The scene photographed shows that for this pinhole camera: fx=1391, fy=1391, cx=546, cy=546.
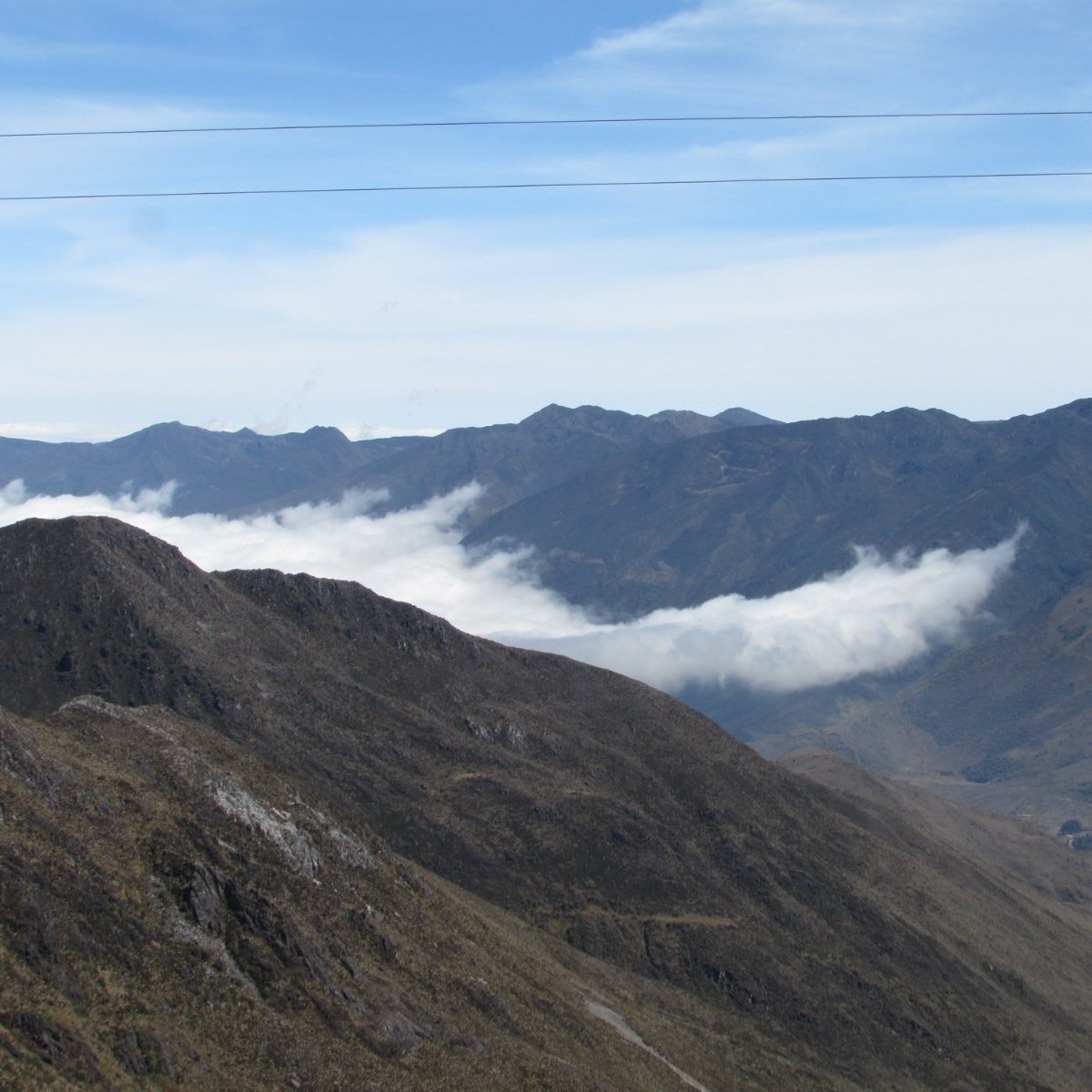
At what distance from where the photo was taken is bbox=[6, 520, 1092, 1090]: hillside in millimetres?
120562

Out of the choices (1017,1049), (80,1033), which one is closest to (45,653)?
(80,1033)

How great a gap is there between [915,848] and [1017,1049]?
49.8 metres

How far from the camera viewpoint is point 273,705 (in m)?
140

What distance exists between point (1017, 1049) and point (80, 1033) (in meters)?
105

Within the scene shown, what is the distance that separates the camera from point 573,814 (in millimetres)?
139875

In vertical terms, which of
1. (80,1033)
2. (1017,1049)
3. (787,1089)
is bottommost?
(1017,1049)

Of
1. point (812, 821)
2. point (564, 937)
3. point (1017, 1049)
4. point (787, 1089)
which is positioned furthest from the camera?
point (812, 821)

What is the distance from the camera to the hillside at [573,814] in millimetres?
120562

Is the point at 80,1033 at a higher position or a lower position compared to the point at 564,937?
higher

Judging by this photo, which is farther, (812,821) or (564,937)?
(812,821)

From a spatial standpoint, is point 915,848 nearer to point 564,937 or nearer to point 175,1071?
point 564,937

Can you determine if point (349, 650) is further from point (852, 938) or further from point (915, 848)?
point (915, 848)

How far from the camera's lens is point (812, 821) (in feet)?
522

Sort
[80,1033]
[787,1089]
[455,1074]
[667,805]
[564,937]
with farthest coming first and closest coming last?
[667,805]
[564,937]
[787,1089]
[455,1074]
[80,1033]
